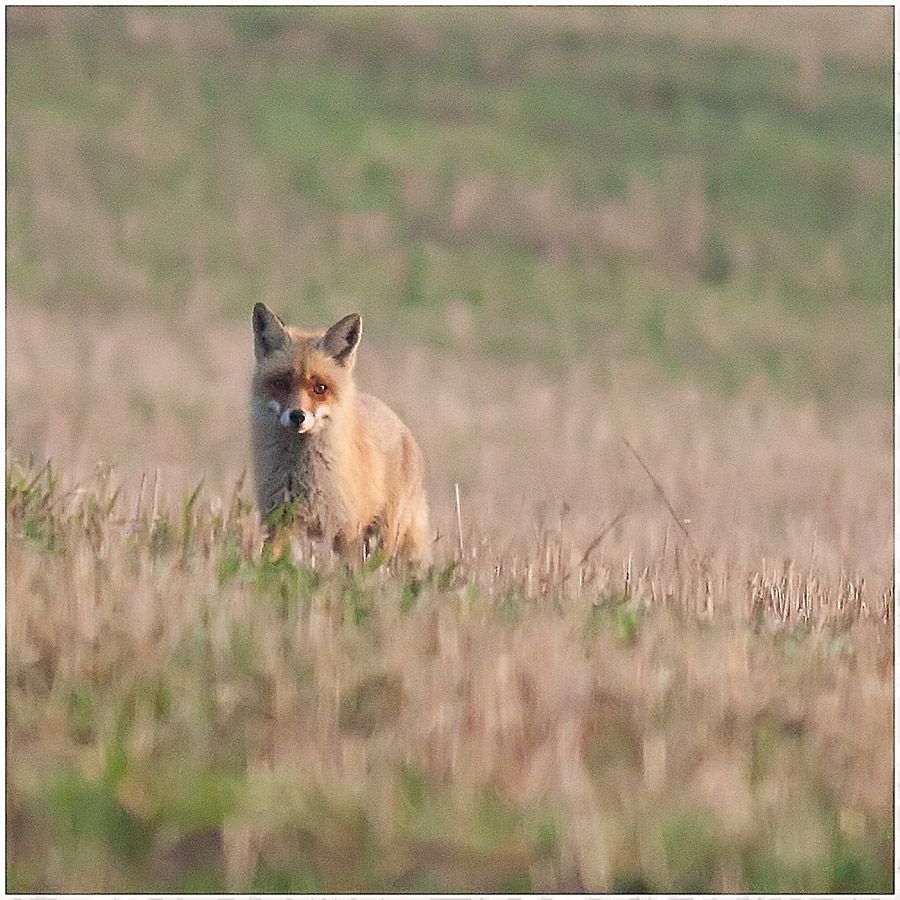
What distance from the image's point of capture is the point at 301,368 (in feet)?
31.3

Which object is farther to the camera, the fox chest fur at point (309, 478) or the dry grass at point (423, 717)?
the fox chest fur at point (309, 478)

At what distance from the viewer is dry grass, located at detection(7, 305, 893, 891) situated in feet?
17.6

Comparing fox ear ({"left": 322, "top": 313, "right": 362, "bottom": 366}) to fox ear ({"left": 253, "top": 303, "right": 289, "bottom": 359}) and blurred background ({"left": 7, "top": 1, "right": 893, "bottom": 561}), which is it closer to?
fox ear ({"left": 253, "top": 303, "right": 289, "bottom": 359})

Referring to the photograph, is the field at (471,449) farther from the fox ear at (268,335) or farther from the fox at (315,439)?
the fox ear at (268,335)

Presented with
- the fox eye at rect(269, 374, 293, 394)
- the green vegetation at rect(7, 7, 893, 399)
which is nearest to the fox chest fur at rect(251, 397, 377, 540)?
the fox eye at rect(269, 374, 293, 394)

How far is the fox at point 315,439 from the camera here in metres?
9.55

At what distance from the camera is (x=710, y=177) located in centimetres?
3922

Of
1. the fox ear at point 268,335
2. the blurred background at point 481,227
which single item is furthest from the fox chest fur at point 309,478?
the blurred background at point 481,227

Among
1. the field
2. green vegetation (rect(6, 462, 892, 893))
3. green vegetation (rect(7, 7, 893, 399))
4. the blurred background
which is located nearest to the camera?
green vegetation (rect(6, 462, 892, 893))

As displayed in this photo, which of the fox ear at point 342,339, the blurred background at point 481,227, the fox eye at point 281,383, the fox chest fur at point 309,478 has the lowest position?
the fox chest fur at point 309,478

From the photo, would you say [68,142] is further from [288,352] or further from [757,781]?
[757,781]

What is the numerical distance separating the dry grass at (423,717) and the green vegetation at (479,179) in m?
23.4

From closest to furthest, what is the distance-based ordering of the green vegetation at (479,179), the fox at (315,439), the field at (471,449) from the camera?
the field at (471,449) → the fox at (315,439) → the green vegetation at (479,179)

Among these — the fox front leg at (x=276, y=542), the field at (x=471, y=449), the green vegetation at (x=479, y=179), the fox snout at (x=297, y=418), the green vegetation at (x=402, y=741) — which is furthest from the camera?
the green vegetation at (x=479, y=179)
